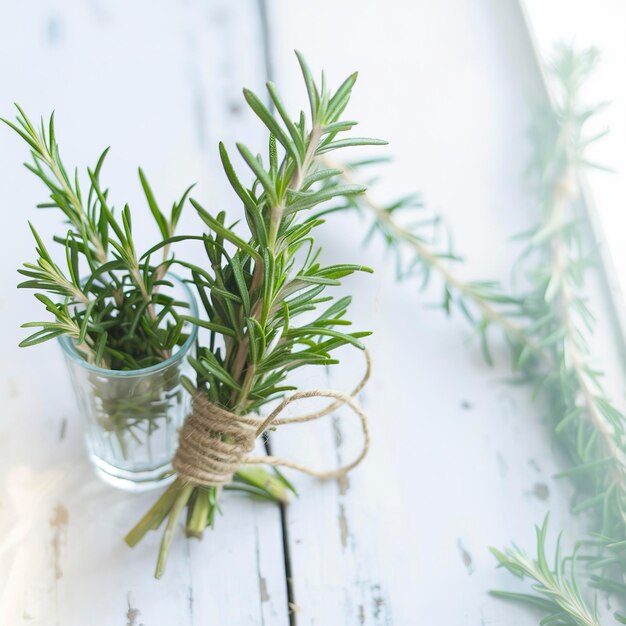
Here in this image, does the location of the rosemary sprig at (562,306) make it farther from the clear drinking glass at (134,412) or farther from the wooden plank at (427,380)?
the clear drinking glass at (134,412)

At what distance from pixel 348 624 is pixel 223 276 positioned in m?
0.33

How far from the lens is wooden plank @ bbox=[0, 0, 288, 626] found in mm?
776

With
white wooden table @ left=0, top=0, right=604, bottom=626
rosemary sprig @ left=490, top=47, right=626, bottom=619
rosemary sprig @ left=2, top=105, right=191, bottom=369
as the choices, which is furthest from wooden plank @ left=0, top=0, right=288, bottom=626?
rosemary sprig @ left=490, top=47, right=626, bottom=619

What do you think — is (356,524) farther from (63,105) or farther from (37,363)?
(63,105)

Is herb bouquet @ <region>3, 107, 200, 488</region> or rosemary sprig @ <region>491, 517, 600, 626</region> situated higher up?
herb bouquet @ <region>3, 107, 200, 488</region>

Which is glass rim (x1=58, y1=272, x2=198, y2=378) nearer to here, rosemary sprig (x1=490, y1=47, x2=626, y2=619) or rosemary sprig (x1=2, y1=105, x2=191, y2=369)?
rosemary sprig (x1=2, y1=105, x2=191, y2=369)

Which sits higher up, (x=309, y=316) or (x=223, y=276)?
(x=223, y=276)

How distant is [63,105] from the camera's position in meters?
1.04

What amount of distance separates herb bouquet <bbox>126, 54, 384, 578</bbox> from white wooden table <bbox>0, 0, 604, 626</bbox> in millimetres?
58

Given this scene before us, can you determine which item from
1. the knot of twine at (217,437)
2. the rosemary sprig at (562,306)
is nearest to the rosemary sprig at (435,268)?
the rosemary sprig at (562,306)

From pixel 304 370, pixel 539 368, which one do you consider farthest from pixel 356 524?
pixel 539 368

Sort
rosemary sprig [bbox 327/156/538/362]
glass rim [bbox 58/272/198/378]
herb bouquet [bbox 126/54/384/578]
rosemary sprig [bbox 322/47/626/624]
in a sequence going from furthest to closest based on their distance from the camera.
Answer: rosemary sprig [bbox 327/156/538/362] → rosemary sprig [bbox 322/47/626/624] → glass rim [bbox 58/272/198/378] → herb bouquet [bbox 126/54/384/578]

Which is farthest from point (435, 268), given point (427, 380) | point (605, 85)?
point (605, 85)

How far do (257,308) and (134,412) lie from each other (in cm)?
18
